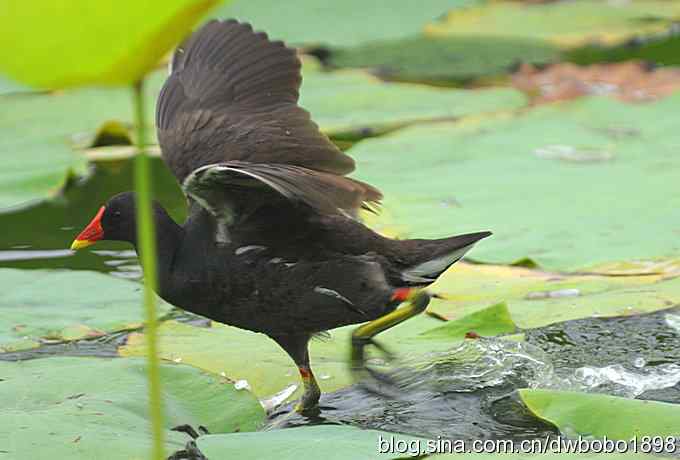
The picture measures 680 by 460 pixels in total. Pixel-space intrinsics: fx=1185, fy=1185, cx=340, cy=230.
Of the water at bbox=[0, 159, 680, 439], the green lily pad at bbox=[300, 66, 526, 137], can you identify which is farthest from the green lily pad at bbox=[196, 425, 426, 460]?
the green lily pad at bbox=[300, 66, 526, 137]

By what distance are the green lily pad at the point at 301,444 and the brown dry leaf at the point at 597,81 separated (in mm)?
4201

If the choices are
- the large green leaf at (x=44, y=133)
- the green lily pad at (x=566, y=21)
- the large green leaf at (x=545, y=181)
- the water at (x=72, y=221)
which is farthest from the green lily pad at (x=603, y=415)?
the green lily pad at (x=566, y=21)

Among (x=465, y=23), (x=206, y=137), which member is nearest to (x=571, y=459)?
(x=206, y=137)

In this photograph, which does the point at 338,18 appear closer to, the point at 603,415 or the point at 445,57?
the point at 445,57

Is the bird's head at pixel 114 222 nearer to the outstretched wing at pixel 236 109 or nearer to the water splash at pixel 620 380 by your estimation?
the outstretched wing at pixel 236 109

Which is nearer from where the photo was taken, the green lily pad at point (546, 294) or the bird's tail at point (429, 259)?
the bird's tail at point (429, 259)

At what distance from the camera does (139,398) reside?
9.97 feet

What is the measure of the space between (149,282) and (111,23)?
357 millimetres

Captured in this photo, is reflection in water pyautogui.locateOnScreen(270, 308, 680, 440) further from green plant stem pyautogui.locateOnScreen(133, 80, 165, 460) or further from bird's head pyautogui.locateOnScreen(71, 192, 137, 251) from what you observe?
green plant stem pyautogui.locateOnScreen(133, 80, 165, 460)

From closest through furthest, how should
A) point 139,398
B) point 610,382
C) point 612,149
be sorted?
1. point 139,398
2. point 610,382
3. point 612,149

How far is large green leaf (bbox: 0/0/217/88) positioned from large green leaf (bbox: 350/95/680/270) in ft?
10.0

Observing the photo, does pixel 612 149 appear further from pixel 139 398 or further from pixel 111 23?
pixel 111 23

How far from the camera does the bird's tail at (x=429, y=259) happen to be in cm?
364

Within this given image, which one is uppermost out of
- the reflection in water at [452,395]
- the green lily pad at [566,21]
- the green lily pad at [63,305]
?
the green lily pad at [566,21]
